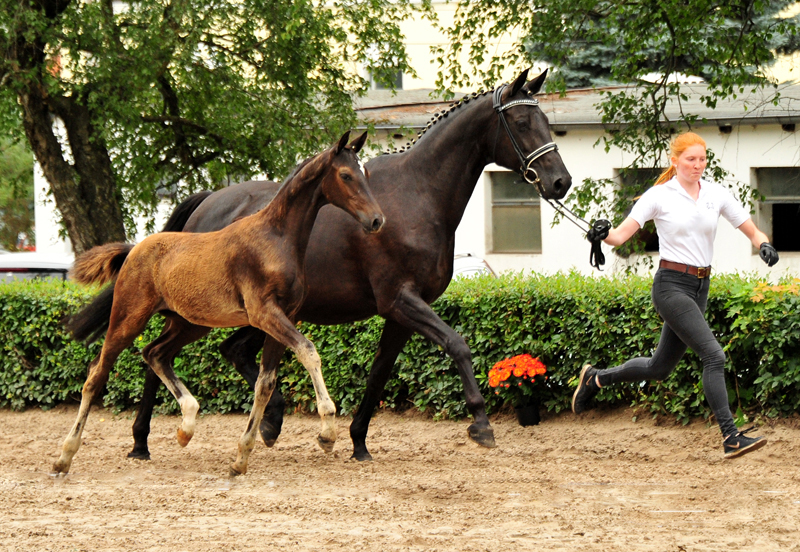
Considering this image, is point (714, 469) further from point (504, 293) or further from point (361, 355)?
point (361, 355)

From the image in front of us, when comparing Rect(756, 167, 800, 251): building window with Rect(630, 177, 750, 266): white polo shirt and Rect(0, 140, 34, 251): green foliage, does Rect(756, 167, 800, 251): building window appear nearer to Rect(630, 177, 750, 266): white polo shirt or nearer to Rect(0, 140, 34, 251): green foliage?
Rect(630, 177, 750, 266): white polo shirt

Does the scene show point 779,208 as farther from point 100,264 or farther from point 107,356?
point 107,356

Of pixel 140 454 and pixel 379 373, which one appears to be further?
pixel 140 454

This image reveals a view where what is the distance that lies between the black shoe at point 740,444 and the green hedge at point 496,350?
155 cm

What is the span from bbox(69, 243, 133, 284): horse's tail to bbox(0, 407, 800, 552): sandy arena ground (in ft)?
4.28

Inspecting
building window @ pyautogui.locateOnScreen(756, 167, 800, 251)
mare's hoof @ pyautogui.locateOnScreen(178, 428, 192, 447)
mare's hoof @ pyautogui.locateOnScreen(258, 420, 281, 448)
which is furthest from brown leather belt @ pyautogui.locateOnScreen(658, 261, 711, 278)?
building window @ pyautogui.locateOnScreen(756, 167, 800, 251)

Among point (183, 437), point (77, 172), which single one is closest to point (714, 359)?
point (183, 437)

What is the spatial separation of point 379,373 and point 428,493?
1.36m

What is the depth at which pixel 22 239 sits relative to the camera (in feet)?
108

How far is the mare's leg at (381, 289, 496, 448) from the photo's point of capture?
18.0 feet

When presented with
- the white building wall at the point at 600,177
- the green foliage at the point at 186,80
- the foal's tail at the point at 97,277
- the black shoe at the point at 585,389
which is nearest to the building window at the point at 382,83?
the green foliage at the point at 186,80

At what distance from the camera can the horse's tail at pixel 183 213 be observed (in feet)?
26.1

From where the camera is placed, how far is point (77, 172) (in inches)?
511

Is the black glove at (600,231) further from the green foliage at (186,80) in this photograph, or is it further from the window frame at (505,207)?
the window frame at (505,207)
